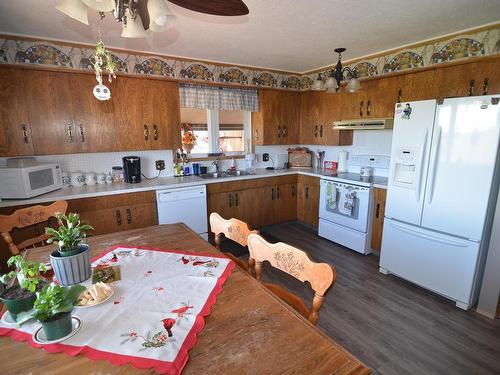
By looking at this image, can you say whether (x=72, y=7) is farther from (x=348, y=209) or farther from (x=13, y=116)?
(x=348, y=209)

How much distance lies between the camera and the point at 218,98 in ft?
12.4

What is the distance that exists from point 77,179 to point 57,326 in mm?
2695

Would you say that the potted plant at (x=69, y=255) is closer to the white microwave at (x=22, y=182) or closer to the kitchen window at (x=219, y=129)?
the white microwave at (x=22, y=182)

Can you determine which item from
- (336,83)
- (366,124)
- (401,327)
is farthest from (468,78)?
(401,327)

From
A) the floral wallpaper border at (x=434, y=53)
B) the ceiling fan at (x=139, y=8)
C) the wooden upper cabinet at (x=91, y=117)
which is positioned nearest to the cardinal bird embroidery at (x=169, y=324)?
the ceiling fan at (x=139, y=8)

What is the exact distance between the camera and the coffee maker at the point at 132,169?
3.12 m

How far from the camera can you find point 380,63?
3125 mm

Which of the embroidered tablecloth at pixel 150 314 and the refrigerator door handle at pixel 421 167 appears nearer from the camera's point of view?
the embroidered tablecloth at pixel 150 314

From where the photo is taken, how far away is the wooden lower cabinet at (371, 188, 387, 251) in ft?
9.89

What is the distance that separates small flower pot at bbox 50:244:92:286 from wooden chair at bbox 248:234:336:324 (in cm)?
76

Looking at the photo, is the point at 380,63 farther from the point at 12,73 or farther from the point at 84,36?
the point at 12,73

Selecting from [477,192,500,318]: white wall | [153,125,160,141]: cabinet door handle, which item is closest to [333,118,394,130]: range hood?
[477,192,500,318]: white wall

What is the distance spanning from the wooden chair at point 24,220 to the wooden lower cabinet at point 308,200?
3099 mm

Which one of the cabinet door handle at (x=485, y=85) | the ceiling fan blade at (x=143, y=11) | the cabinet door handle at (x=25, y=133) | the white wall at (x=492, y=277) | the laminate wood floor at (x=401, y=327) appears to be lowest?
the laminate wood floor at (x=401, y=327)
